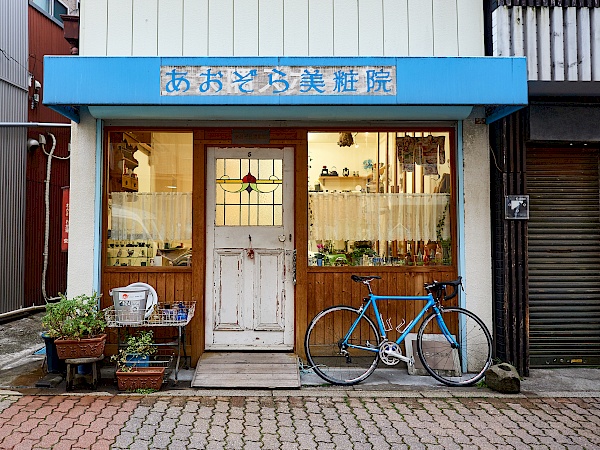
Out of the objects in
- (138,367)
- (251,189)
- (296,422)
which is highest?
(251,189)

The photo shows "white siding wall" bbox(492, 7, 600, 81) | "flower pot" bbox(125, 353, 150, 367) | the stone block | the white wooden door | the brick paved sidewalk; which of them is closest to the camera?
the brick paved sidewalk

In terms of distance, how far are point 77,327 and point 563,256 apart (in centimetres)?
606

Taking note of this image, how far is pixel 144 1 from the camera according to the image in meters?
6.40

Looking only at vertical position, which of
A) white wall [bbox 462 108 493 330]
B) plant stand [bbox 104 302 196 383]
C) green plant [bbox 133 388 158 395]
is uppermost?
white wall [bbox 462 108 493 330]

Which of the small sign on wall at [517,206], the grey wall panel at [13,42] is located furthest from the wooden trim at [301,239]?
the grey wall panel at [13,42]

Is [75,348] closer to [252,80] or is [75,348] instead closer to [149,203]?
[149,203]

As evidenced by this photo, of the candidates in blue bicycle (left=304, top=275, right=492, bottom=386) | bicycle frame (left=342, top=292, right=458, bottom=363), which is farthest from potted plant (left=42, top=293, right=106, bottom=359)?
bicycle frame (left=342, top=292, right=458, bottom=363)

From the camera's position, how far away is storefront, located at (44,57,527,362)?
259 inches

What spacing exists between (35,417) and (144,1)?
491cm

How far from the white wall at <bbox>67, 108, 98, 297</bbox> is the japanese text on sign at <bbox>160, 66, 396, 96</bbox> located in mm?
1664

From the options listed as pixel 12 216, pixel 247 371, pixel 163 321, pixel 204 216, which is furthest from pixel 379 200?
pixel 12 216

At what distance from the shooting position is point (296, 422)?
489 cm

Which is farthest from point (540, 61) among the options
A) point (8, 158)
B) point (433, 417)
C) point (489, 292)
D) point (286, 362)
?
point (8, 158)

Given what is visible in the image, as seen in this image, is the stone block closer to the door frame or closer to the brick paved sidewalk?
the brick paved sidewalk
